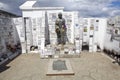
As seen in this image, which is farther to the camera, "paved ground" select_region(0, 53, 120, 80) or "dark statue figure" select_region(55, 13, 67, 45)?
"dark statue figure" select_region(55, 13, 67, 45)

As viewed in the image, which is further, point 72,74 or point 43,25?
point 43,25

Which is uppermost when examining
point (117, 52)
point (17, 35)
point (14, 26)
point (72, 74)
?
point (14, 26)

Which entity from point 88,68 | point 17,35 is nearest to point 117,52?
point 88,68

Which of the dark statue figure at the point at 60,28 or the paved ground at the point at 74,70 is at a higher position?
the dark statue figure at the point at 60,28

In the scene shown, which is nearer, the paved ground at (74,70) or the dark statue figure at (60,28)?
the paved ground at (74,70)

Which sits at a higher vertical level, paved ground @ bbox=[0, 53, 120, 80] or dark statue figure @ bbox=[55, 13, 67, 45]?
dark statue figure @ bbox=[55, 13, 67, 45]

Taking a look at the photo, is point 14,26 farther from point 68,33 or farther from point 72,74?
point 72,74

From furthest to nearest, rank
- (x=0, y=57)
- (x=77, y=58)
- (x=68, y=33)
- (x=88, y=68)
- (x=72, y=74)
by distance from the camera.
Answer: (x=68, y=33) → (x=77, y=58) → (x=0, y=57) → (x=88, y=68) → (x=72, y=74)

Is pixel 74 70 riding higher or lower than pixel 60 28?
lower

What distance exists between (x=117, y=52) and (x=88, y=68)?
2.48 m

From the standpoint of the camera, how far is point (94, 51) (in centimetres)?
930

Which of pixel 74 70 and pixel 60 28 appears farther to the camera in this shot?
pixel 60 28

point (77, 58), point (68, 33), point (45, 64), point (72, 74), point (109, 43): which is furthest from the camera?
point (68, 33)

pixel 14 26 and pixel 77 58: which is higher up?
pixel 14 26
